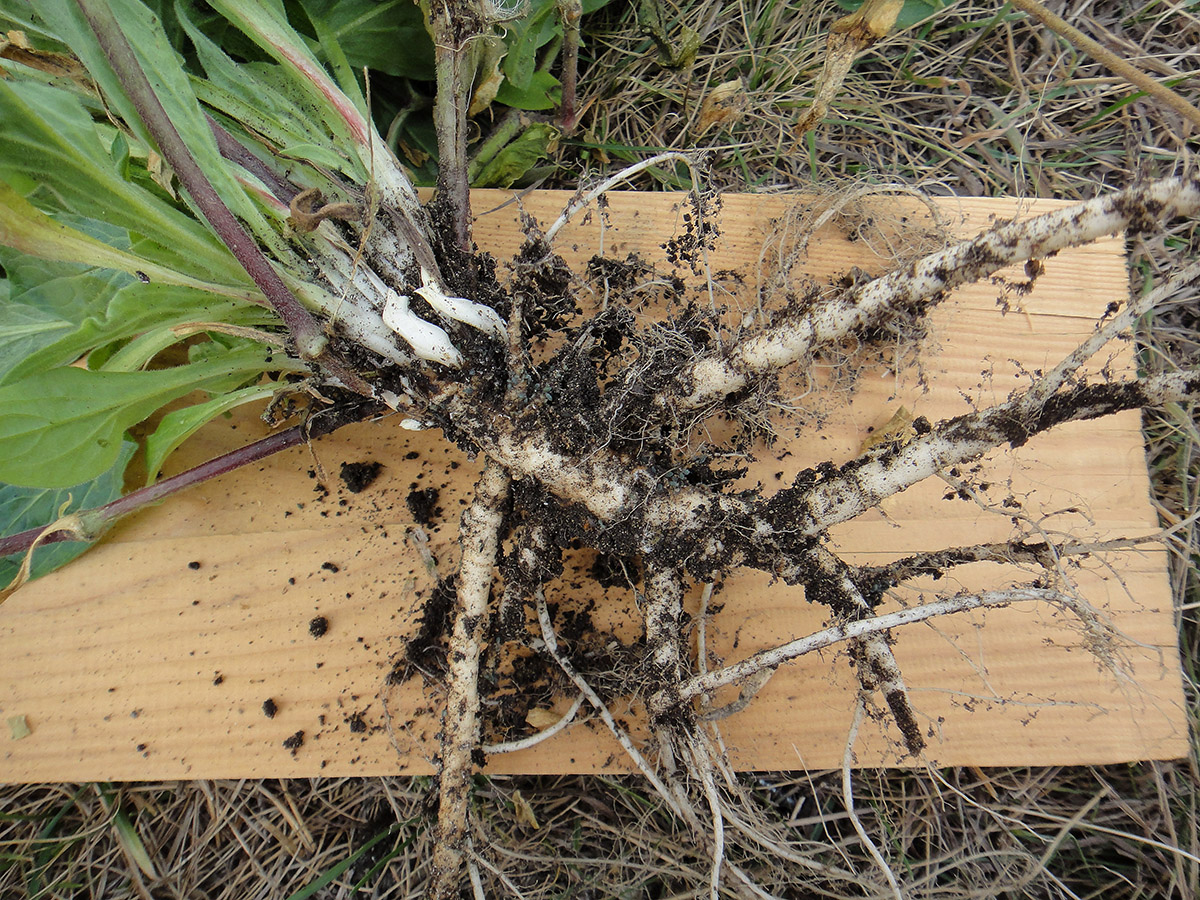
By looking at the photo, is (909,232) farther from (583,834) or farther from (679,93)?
(583,834)

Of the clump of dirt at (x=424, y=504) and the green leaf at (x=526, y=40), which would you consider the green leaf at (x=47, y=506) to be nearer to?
the clump of dirt at (x=424, y=504)

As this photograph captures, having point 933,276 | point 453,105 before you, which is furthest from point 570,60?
point 933,276

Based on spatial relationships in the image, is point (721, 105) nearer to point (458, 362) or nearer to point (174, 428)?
point (458, 362)

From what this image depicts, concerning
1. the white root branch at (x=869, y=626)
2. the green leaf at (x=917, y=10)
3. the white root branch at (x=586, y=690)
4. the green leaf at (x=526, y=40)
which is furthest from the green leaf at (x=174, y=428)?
the green leaf at (x=917, y=10)

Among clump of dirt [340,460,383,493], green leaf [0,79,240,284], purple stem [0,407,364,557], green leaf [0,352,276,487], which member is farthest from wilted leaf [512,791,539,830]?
green leaf [0,79,240,284]

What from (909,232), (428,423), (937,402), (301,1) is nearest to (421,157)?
(301,1)

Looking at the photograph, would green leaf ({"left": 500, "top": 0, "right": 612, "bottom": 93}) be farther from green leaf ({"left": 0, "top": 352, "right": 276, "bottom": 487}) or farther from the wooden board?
green leaf ({"left": 0, "top": 352, "right": 276, "bottom": 487})
